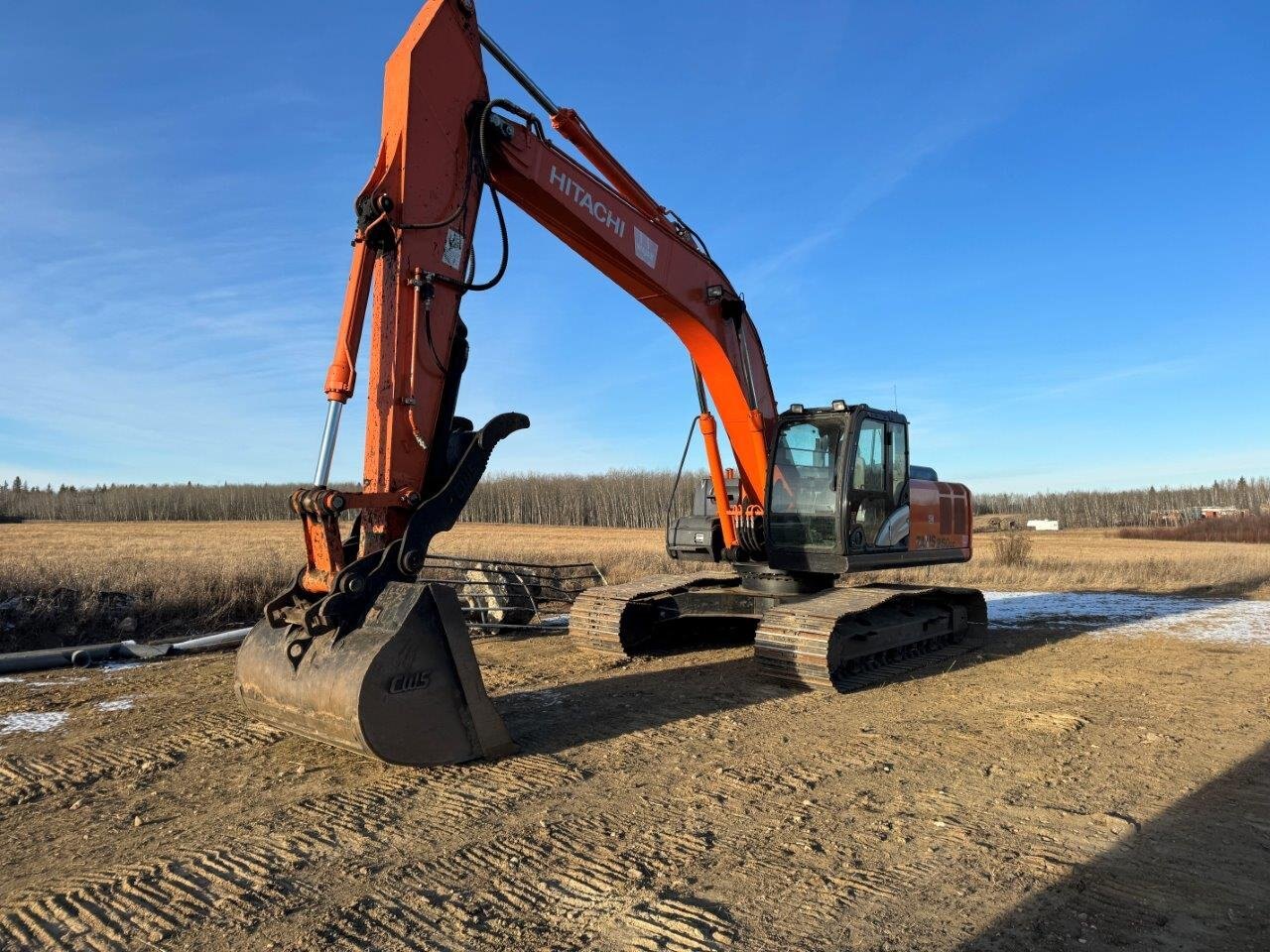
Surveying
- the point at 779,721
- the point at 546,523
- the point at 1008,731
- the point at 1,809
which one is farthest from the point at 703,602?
the point at 546,523

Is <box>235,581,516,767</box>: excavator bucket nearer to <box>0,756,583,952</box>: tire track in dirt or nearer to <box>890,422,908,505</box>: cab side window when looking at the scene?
<box>0,756,583,952</box>: tire track in dirt

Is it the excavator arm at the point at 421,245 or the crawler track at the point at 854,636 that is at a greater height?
the excavator arm at the point at 421,245

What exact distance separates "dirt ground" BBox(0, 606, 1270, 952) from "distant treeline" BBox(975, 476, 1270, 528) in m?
64.3

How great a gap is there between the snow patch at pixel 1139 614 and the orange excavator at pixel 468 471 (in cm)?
431

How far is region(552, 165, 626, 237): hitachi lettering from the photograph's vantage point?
22.8ft

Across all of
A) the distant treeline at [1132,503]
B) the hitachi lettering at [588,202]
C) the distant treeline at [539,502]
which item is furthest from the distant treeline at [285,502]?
Answer: the hitachi lettering at [588,202]

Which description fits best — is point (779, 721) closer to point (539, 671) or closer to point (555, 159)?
point (539, 671)

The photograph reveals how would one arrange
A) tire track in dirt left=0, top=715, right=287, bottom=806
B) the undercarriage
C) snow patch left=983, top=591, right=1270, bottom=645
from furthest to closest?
snow patch left=983, top=591, right=1270, bottom=645 < the undercarriage < tire track in dirt left=0, top=715, right=287, bottom=806

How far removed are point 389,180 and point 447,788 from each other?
376cm

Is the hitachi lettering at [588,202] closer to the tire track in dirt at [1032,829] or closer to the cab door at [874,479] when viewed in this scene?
the cab door at [874,479]

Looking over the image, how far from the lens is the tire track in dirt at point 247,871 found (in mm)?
3326

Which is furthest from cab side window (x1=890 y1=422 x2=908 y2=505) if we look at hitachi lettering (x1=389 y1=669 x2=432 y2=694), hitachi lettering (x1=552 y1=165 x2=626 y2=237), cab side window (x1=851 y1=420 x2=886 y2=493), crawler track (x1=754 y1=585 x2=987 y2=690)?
hitachi lettering (x1=389 y1=669 x2=432 y2=694)

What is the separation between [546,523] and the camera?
6050 cm

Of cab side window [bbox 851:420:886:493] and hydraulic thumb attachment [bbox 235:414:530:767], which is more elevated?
cab side window [bbox 851:420:886:493]
